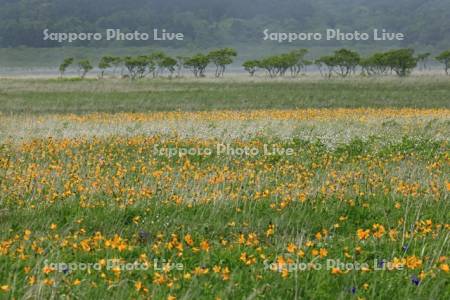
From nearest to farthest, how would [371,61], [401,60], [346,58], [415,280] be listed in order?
[415,280]
[401,60]
[371,61]
[346,58]

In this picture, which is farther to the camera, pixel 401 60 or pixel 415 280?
pixel 401 60

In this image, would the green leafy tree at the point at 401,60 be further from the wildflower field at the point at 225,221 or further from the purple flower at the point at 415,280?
the purple flower at the point at 415,280

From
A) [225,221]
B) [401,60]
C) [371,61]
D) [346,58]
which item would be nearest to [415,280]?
[225,221]

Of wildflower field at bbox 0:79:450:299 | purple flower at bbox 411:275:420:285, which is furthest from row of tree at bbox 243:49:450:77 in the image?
purple flower at bbox 411:275:420:285

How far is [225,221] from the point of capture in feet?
29.6

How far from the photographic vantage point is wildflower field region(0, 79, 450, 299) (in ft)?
20.2

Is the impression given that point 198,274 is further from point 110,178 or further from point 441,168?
point 441,168

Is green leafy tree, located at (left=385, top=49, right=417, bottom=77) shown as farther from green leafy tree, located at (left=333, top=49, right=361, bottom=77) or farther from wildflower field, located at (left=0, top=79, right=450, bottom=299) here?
wildflower field, located at (left=0, top=79, right=450, bottom=299)

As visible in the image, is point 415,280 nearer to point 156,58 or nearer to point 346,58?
point 346,58

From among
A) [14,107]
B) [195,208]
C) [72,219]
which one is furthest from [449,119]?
[14,107]

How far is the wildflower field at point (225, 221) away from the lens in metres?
6.15

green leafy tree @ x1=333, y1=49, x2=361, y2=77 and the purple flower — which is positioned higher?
green leafy tree @ x1=333, y1=49, x2=361, y2=77

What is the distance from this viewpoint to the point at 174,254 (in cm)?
688

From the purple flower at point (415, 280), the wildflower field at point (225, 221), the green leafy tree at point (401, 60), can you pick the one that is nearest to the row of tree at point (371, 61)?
the green leafy tree at point (401, 60)
